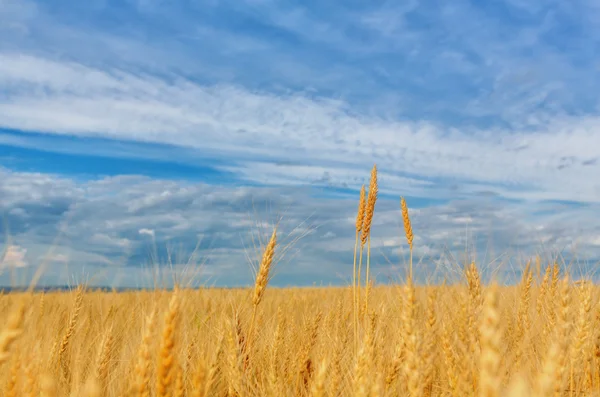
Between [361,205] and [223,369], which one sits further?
[361,205]

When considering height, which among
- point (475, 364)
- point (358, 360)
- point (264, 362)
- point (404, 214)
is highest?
point (404, 214)

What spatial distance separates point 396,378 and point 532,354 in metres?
1.56

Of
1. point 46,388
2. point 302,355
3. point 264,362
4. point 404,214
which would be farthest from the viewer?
point 404,214

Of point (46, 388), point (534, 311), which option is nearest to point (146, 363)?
point (46, 388)

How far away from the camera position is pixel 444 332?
266 centimetres

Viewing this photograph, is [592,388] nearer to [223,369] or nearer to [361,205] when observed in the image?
[361,205]

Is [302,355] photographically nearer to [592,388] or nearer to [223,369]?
[223,369]

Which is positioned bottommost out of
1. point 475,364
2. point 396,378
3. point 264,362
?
point 264,362

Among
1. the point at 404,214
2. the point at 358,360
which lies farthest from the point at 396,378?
the point at 404,214

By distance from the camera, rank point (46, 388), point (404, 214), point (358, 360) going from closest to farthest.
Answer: point (46, 388)
point (358, 360)
point (404, 214)

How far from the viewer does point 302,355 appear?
10.9ft

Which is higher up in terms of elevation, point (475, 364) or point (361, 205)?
point (361, 205)

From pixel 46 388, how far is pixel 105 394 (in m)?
1.48

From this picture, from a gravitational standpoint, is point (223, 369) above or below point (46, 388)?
below
